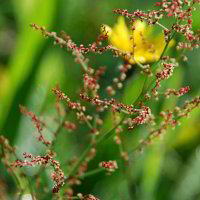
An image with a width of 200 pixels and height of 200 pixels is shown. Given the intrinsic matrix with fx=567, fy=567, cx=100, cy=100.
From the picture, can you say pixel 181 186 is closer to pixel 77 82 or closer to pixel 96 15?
pixel 77 82

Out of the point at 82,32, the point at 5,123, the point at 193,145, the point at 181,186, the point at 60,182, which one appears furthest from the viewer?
the point at 82,32

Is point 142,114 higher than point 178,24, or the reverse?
point 178,24

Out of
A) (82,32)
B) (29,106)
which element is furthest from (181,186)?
(82,32)

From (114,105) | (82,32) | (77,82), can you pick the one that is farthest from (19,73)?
(114,105)

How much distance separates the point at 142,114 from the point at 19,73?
43.8 inches

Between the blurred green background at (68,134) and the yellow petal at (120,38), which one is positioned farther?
the blurred green background at (68,134)

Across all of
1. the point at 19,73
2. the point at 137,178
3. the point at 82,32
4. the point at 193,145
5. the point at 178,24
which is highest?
the point at 82,32

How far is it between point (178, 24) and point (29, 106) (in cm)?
106

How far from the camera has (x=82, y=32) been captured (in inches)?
105

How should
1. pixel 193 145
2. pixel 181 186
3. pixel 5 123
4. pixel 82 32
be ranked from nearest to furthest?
pixel 5 123
pixel 181 186
pixel 193 145
pixel 82 32

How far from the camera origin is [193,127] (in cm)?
222

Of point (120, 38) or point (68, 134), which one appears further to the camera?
point (68, 134)

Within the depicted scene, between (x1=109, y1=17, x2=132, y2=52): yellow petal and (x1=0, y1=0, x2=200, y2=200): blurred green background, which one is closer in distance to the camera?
(x1=109, y1=17, x2=132, y2=52): yellow petal

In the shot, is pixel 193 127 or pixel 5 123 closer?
pixel 5 123
